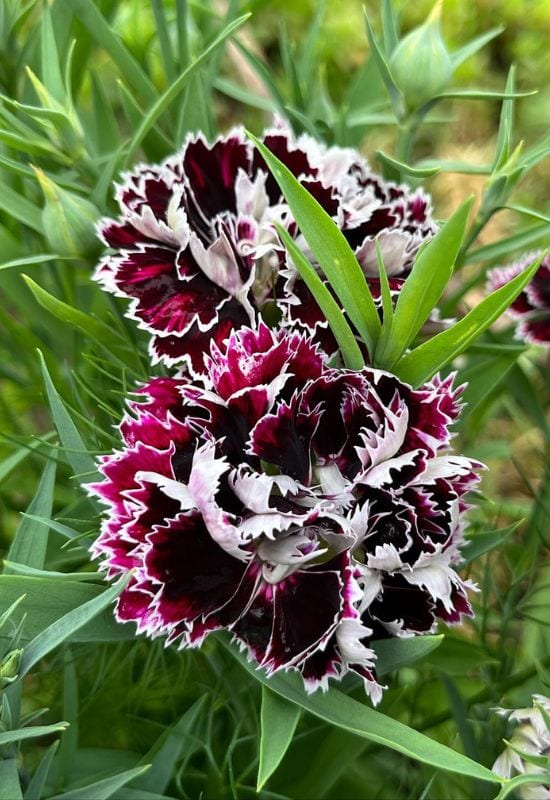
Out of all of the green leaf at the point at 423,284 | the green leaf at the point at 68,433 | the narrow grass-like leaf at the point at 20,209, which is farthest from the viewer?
the narrow grass-like leaf at the point at 20,209

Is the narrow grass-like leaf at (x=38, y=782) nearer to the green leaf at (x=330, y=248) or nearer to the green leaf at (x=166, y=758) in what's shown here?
the green leaf at (x=166, y=758)

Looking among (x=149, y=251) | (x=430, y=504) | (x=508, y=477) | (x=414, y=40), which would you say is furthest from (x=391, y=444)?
(x=508, y=477)

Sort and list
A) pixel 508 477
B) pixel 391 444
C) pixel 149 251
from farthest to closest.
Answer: pixel 508 477, pixel 149 251, pixel 391 444

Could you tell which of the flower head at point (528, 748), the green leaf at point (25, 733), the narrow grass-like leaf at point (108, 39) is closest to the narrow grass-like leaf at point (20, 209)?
the narrow grass-like leaf at point (108, 39)

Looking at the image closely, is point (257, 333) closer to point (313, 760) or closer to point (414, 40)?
point (414, 40)

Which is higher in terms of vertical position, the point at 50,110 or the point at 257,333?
the point at 50,110


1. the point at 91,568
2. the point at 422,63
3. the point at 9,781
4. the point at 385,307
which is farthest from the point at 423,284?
the point at 91,568

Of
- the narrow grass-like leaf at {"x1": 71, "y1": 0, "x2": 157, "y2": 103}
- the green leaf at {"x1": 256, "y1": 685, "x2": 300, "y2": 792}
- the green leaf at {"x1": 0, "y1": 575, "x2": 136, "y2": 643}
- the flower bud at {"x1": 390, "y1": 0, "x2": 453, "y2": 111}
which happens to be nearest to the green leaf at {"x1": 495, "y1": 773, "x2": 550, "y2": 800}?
the green leaf at {"x1": 256, "y1": 685, "x2": 300, "y2": 792}
